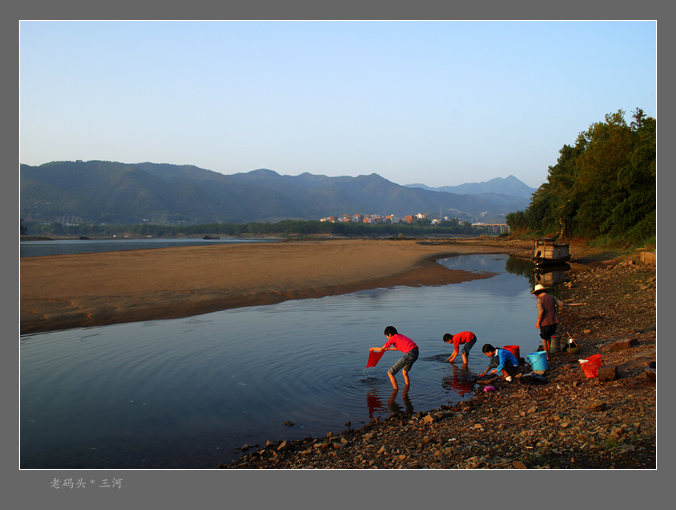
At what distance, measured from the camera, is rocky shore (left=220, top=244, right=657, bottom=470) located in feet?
20.1

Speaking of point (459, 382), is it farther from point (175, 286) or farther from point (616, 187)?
point (616, 187)

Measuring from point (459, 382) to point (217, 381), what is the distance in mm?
5541

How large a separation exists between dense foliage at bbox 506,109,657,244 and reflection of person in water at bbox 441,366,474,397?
104 ft

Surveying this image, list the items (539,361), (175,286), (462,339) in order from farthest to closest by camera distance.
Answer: (175,286) < (462,339) < (539,361)

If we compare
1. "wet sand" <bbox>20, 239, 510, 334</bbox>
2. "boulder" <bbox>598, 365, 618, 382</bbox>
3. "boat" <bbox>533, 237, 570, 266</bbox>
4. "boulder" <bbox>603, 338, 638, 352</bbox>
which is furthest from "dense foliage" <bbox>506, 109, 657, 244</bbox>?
"boulder" <bbox>598, 365, 618, 382</bbox>

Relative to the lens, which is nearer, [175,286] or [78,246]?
[175,286]

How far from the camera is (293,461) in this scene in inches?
274

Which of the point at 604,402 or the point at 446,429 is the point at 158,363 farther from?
the point at 604,402

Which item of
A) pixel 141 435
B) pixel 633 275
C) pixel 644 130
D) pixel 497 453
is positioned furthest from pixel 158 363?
pixel 644 130

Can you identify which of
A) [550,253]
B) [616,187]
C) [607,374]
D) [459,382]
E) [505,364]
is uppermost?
[616,187]

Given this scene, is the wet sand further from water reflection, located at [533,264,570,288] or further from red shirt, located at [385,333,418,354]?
red shirt, located at [385,333,418,354]

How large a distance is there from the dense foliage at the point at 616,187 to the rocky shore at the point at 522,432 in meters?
32.3

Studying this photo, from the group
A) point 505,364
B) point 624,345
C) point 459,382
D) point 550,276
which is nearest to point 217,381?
point 459,382

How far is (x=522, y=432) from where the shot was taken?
7.03 meters
